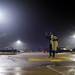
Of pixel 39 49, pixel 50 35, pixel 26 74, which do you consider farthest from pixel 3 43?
pixel 26 74

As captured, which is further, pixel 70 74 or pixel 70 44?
pixel 70 44

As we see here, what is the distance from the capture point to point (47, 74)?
11352mm

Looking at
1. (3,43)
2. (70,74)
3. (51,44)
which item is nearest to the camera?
(70,74)

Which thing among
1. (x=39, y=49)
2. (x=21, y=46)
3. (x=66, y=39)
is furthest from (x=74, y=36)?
(x=21, y=46)

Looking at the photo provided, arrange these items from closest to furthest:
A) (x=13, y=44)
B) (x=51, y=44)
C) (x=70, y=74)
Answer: (x=70, y=74) < (x=51, y=44) < (x=13, y=44)

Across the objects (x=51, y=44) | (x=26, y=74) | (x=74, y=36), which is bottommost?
(x=26, y=74)

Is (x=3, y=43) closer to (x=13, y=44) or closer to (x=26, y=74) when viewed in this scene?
(x=13, y=44)

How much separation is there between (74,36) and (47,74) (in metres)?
68.3

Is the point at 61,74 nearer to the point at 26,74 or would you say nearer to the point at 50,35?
the point at 26,74

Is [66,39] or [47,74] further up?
[66,39]

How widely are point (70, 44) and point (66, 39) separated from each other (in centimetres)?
297

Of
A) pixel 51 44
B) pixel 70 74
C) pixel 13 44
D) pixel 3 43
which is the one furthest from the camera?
pixel 13 44

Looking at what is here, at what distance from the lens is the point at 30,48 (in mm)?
81812

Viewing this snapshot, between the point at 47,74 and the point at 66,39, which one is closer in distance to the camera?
the point at 47,74
